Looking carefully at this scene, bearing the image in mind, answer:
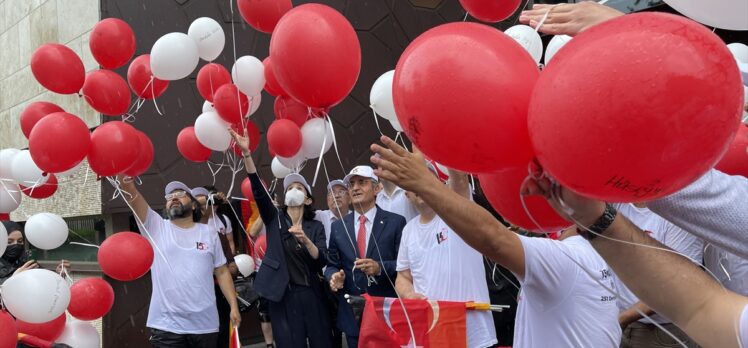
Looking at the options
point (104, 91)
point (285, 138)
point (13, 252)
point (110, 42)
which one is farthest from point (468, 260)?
point (13, 252)

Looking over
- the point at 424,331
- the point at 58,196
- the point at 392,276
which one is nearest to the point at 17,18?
the point at 58,196

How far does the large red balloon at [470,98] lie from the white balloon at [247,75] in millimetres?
2808

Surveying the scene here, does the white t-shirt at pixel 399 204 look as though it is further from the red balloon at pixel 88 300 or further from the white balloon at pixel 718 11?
the white balloon at pixel 718 11

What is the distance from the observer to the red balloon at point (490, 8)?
9.21 feet

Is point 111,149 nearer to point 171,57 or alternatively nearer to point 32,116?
point 171,57

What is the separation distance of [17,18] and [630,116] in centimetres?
1040

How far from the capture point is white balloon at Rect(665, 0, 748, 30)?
174cm

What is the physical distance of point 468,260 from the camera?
388 centimetres

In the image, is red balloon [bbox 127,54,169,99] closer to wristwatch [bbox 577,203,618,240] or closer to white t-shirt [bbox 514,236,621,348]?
white t-shirt [bbox 514,236,621,348]

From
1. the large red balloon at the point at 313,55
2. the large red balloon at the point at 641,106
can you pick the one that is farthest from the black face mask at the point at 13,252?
the large red balloon at the point at 641,106

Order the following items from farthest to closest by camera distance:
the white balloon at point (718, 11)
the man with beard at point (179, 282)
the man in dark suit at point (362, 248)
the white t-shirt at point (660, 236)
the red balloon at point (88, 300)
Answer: the man with beard at point (179, 282) < the man in dark suit at point (362, 248) < the red balloon at point (88, 300) < the white t-shirt at point (660, 236) < the white balloon at point (718, 11)

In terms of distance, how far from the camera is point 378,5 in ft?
31.6

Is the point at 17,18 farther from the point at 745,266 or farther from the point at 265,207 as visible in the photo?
the point at 745,266

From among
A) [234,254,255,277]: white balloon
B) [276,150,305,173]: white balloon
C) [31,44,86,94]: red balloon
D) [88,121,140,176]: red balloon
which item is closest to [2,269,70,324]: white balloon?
[88,121,140,176]: red balloon
